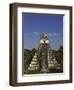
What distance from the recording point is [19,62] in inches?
66.6

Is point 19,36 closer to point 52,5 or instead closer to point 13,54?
point 13,54

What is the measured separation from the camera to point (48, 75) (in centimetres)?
177

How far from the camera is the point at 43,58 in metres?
1.76

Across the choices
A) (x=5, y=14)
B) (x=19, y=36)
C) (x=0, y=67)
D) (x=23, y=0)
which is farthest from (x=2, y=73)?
(x=23, y=0)

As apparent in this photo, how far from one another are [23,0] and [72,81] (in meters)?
0.63

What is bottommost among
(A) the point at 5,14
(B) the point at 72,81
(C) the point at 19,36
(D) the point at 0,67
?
(B) the point at 72,81

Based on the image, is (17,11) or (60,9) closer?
(17,11)

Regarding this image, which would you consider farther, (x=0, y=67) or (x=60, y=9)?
(x=60, y=9)

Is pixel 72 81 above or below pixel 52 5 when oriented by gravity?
below

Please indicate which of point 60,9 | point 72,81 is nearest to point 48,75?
point 72,81

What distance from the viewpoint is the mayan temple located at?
1745mm

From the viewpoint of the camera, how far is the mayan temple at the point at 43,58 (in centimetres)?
175

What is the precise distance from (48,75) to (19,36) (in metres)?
0.32

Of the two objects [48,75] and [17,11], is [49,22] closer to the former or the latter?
[17,11]
